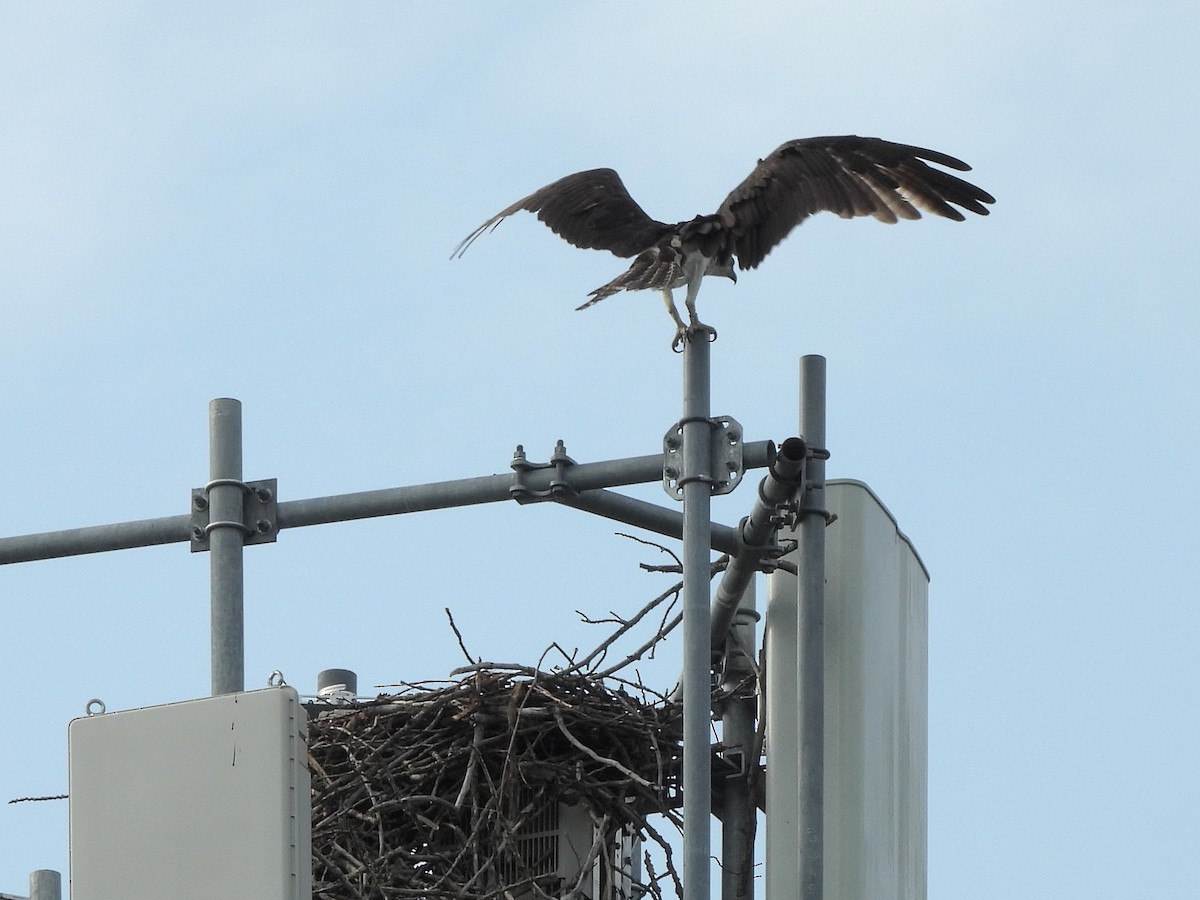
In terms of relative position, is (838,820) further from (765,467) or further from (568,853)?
(568,853)

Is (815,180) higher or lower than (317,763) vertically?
higher

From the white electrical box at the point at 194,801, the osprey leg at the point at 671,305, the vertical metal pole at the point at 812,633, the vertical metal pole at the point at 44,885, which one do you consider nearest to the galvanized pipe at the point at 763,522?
the vertical metal pole at the point at 812,633

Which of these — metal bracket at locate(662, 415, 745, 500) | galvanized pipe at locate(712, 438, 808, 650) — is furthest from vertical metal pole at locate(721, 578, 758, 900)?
metal bracket at locate(662, 415, 745, 500)

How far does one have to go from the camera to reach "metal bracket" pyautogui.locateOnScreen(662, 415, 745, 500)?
5.46 metres

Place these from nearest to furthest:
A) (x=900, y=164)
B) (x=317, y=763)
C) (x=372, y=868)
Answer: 1. (x=900, y=164)
2. (x=372, y=868)
3. (x=317, y=763)

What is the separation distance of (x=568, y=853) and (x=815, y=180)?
252cm

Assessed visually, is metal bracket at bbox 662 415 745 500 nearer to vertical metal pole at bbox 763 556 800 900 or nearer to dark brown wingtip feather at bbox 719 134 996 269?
vertical metal pole at bbox 763 556 800 900

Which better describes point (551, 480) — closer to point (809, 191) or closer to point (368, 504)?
point (368, 504)

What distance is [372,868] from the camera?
7906 mm

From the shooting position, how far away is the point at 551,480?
5.70 meters

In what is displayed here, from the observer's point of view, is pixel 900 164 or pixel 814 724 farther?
pixel 900 164

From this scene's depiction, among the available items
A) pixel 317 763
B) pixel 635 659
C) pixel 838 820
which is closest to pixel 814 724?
pixel 838 820

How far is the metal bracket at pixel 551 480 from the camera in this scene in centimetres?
568

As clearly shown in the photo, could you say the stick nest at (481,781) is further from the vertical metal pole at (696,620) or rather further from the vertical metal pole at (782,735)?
the vertical metal pole at (696,620)
